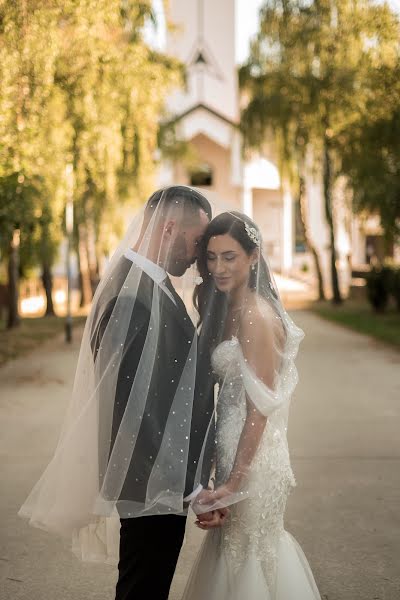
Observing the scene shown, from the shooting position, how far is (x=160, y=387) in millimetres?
2889

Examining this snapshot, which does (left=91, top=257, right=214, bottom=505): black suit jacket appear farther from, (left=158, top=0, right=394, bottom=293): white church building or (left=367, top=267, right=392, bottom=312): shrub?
(left=158, top=0, right=394, bottom=293): white church building

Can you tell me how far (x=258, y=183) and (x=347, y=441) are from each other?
3780 centimetres

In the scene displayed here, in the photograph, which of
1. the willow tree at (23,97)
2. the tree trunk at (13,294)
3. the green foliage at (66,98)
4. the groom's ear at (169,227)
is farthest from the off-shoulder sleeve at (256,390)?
the tree trunk at (13,294)

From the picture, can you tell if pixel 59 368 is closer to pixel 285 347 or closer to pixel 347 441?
pixel 347 441

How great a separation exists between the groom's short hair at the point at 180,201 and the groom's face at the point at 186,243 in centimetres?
2

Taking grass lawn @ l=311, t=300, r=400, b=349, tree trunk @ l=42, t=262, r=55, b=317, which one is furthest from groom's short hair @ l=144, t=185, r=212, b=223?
tree trunk @ l=42, t=262, r=55, b=317

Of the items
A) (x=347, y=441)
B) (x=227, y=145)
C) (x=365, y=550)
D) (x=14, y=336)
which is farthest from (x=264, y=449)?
(x=227, y=145)

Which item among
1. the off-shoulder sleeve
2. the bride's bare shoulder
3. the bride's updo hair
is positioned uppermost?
the bride's updo hair

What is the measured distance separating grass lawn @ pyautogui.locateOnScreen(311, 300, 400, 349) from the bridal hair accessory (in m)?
12.8

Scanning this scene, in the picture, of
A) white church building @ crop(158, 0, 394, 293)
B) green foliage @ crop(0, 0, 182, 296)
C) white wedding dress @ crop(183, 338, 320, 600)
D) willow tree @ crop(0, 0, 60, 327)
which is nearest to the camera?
white wedding dress @ crop(183, 338, 320, 600)

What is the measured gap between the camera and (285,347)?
10.1 ft

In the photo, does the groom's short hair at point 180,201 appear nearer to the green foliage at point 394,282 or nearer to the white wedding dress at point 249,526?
the white wedding dress at point 249,526

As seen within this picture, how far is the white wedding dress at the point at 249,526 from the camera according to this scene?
9.91 ft

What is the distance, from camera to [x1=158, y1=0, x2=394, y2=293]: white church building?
4241cm
